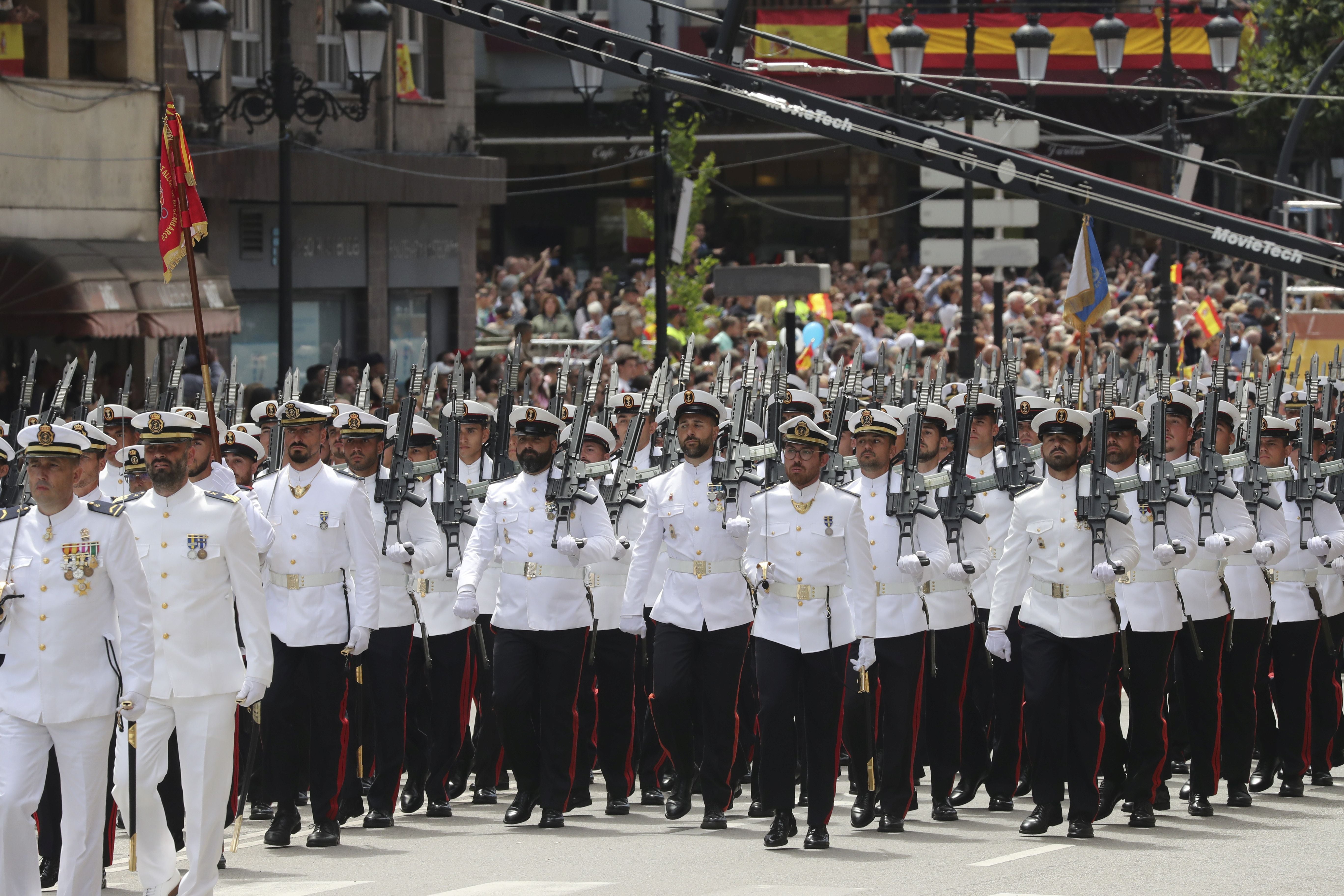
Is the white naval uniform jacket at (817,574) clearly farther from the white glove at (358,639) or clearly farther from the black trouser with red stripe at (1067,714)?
the white glove at (358,639)

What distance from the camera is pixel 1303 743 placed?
491 inches

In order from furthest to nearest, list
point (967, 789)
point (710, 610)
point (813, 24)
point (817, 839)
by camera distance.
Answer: point (813, 24), point (967, 789), point (710, 610), point (817, 839)

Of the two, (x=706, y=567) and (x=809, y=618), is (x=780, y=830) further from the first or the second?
(x=706, y=567)

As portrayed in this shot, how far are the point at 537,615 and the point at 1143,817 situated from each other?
3.11 m

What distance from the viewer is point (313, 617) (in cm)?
1070

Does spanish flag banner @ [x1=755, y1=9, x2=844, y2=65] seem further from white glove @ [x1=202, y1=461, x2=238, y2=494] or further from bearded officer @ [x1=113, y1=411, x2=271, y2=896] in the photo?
bearded officer @ [x1=113, y1=411, x2=271, y2=896]

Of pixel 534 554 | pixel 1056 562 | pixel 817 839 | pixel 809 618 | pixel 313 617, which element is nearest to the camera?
pixel 817 839

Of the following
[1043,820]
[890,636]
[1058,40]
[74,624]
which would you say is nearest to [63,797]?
[74,624]

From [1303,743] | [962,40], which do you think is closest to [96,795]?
[1303,743]

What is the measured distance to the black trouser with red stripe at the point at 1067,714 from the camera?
1084 centimetres

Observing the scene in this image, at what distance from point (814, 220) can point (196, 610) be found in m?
37.9

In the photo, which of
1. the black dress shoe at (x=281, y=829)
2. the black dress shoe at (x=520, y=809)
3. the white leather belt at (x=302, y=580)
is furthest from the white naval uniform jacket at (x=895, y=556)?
the black dress shoe at (x=281, y=829)

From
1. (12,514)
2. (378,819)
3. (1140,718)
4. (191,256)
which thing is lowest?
(378,819)

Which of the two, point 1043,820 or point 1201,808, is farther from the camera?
point 1201,808
